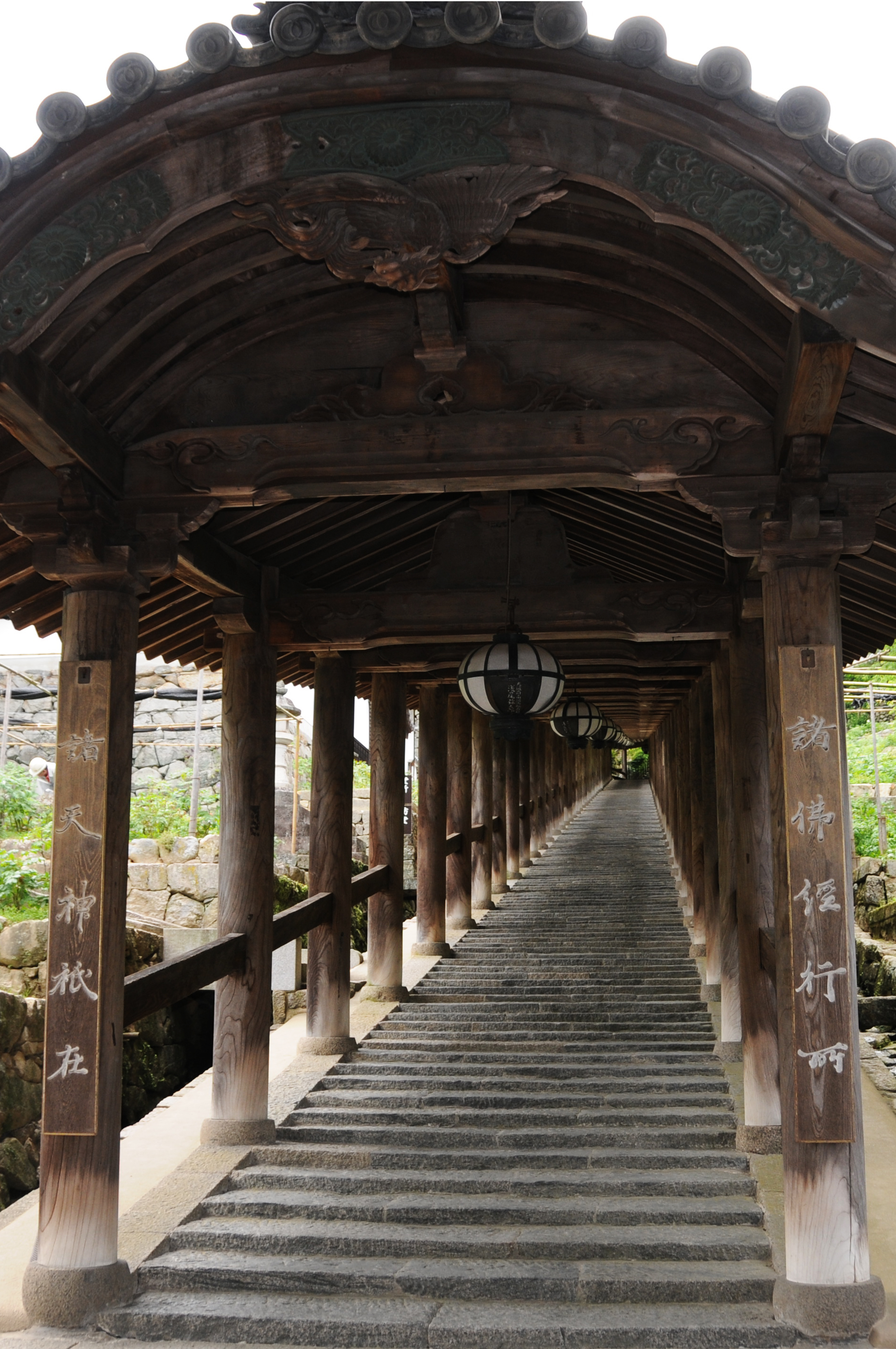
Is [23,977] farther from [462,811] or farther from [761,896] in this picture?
[761,896]

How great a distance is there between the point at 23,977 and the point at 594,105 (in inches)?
475

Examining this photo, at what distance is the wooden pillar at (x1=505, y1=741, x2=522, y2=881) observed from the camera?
20109mm

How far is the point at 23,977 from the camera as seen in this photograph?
1314 centimetres

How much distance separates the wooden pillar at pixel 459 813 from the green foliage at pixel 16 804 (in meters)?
7.17

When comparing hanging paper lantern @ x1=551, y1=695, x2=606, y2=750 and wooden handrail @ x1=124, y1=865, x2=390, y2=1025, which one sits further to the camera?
hanging paper lantern @ x1=551, y1=695, x2=606, y2=750

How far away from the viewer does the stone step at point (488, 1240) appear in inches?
221

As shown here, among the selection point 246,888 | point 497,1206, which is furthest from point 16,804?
point 497,1206

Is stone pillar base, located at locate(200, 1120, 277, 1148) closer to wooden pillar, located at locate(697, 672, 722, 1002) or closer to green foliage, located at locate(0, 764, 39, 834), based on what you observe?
wooden pillar, located at locate(697, 672, 722, 1002)

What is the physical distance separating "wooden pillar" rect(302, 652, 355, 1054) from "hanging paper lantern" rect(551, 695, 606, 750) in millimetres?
4551

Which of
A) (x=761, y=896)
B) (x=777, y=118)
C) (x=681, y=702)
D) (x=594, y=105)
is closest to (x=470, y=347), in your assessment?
(x=594, y=105)

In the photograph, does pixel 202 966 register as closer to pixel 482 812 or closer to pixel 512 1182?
pixel 512 1182

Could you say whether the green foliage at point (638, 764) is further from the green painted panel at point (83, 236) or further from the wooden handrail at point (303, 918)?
the green painted panel at point (83, 236)

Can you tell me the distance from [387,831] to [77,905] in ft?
21.5

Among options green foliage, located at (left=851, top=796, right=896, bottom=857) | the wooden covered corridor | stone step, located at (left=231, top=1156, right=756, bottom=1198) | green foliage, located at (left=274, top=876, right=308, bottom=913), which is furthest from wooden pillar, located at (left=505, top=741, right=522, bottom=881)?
stone step, located at (left=231, top=1156, right=756, bottom=1198)
